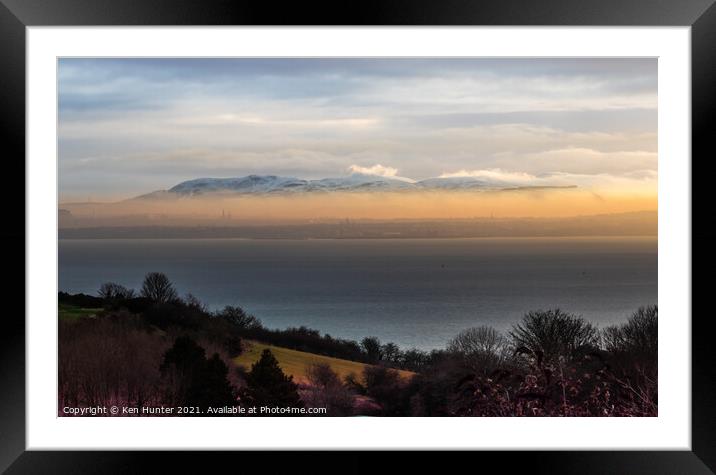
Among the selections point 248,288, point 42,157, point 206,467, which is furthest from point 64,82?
point 206,467

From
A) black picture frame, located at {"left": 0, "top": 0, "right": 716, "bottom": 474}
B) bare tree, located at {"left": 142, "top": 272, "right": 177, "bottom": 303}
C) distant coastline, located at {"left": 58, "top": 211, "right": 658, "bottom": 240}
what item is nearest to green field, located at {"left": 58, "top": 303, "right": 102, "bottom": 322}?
bare tree, located at {"left": 142, "top": 272, "right": 177, "bottom": 303}

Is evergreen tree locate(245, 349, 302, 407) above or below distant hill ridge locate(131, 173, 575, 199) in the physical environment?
below

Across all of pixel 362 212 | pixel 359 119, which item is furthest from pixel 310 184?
pixel 359 119

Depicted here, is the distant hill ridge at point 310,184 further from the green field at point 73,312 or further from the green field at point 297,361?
the green field at point 297,361

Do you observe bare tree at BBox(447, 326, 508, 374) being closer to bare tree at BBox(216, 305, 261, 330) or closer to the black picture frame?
bare tree at BBox(216, 305, 261, 330)

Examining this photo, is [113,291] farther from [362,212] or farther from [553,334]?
[553,334]

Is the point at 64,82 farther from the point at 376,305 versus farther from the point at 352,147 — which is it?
the point at 376,305
